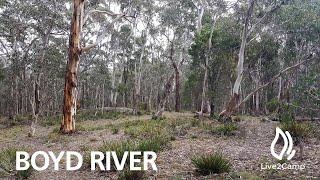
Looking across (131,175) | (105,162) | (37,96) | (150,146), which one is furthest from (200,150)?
(37,96)

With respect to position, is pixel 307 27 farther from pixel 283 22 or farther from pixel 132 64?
pixel 132 64

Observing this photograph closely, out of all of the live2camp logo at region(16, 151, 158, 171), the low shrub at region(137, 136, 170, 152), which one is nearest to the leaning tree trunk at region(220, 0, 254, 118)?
the low shrub at region(137, 136, 170, 152)

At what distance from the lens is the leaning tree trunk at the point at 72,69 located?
16.8 meters

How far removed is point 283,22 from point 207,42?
5.40m

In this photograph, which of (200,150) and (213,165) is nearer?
(213,165)

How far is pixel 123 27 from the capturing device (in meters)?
39.1

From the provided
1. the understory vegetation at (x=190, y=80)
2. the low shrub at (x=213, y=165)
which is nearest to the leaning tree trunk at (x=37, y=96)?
the understory vegetation at (x=190, y=80)

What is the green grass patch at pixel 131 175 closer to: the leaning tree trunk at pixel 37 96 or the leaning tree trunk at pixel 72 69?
the leaning tree trunk at pixel 72 69

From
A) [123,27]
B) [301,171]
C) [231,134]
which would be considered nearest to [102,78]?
[123,27]

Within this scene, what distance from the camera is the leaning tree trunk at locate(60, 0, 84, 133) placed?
661 inches

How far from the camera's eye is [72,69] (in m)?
16.8


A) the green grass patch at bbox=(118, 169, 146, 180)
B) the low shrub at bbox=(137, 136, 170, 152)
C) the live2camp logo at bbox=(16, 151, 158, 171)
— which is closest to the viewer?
the green grass patch at bbox=(118, 169, 146, 180)

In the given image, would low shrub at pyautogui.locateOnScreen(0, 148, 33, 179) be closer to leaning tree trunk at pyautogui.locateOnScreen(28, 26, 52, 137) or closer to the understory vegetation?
the understory vegetation

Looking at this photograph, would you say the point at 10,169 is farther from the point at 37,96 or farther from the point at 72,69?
the point at 37,96
